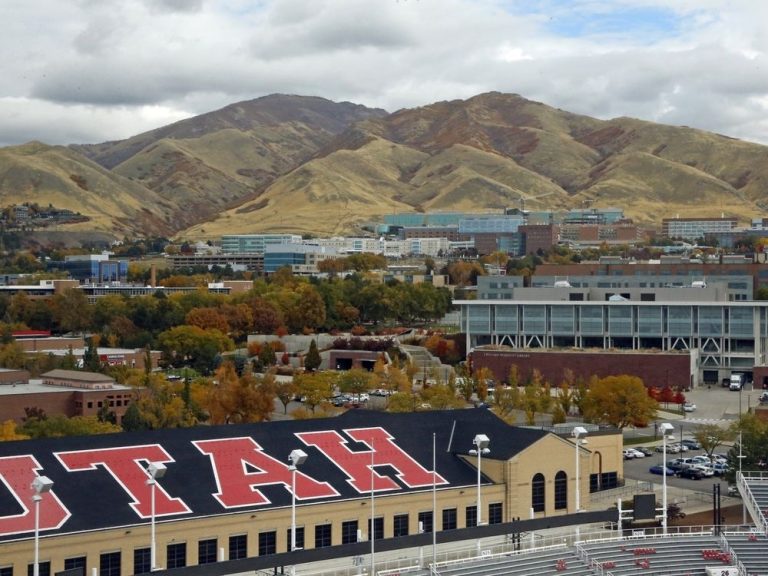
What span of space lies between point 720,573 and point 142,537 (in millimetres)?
19413

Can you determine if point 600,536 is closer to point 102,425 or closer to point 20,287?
point 102,425

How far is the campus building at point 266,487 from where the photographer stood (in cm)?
4425

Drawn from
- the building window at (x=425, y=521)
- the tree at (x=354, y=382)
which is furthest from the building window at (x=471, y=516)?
the tree at (x=354, y=382)

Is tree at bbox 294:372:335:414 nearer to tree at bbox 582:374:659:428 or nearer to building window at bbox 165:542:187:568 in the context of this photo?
tree at bbox 582:374:659:428

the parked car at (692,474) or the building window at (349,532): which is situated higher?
the building window at (349,532)

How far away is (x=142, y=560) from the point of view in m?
44.8

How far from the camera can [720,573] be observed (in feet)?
153

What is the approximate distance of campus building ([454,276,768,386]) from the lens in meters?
120

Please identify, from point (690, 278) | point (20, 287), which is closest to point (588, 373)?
point (690, 278)

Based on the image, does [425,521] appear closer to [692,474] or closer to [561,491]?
[561,491]

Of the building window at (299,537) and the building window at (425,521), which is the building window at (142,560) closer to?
the building window at (299,537)

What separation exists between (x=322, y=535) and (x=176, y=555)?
18.7 ft

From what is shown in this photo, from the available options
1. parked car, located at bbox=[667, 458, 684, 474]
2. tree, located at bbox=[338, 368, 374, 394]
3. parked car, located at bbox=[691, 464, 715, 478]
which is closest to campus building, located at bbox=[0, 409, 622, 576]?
parked car, located at bbox=[691, 464, 715, 478]

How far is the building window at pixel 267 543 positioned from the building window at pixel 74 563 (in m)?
6.52
